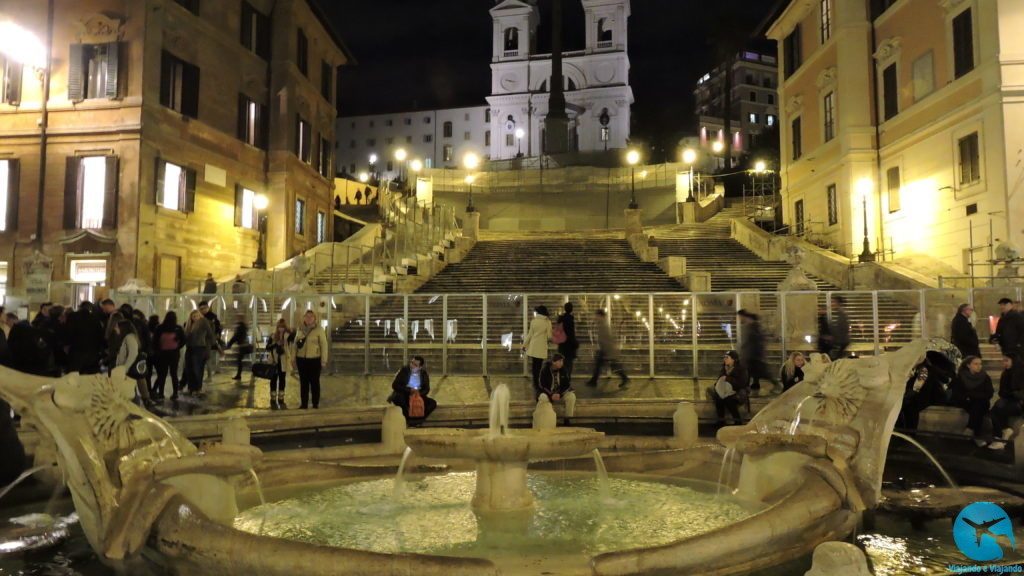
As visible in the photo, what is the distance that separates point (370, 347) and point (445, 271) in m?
8.51

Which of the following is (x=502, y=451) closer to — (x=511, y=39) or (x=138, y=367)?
(x=138, y=367)

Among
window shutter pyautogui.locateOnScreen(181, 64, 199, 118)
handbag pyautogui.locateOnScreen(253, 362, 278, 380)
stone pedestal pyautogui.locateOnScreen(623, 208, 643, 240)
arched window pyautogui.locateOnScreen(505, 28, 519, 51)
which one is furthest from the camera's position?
arched window pyautogui.locateOnScreen(505, 28, 519, 51)

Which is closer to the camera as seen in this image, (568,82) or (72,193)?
(72,193)

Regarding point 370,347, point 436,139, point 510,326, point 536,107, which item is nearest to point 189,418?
point 370,347

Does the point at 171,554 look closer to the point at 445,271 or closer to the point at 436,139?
the point at 445,271

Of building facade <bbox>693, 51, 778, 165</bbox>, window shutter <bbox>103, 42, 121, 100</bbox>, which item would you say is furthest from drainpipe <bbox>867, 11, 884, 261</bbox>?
building facade <bbox>693, 51, 778, 165</bbox>

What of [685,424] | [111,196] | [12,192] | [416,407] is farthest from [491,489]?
[12,192]

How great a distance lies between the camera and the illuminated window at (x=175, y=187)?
24.9 meters

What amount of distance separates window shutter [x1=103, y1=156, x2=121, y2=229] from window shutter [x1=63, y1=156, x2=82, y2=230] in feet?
3.50

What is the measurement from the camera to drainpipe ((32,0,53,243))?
24.1m

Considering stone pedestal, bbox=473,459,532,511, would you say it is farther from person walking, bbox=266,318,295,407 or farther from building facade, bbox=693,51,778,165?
building facade, bbox=693,51,778,165

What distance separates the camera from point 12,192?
24.3 metres

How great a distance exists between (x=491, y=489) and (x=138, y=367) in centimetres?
767

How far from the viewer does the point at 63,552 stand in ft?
17.5
